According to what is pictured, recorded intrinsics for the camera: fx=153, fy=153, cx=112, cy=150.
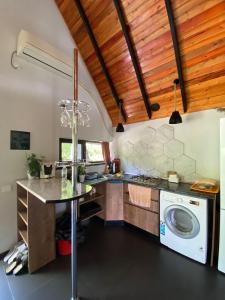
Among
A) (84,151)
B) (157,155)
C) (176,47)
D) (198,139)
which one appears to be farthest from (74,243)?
(176,47)

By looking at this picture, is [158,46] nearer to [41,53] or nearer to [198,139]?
[198,139]

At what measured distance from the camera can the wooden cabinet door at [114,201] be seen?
2791 mm

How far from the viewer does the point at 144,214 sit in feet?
8.08

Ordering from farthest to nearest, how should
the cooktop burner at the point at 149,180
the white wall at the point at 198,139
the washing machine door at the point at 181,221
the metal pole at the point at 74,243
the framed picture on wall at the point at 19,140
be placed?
the cooktop burner at the point at 149,180 → the white wall at the point at 198,139 → the framed picture on wall at the point at 19,140 → the washing machine door at the point at 181,221 → the metal pole at the point at 74,243

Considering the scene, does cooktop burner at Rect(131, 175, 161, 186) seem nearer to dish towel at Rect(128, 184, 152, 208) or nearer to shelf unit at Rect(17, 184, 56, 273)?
dish towel at Rect(128, 184, 152, 208)

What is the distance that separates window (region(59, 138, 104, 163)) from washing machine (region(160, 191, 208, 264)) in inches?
58.7

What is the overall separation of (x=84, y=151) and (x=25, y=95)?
143cm

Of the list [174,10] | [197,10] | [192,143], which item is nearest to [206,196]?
[192,143]

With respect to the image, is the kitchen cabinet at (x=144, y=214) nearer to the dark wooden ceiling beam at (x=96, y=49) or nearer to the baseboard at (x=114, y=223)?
the baseboard at (x=114, y=223)

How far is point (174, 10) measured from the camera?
184cm

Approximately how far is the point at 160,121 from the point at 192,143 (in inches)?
28.6

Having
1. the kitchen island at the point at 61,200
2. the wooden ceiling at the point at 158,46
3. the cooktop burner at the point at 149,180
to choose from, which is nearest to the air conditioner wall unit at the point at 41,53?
the wooden ceiling at the point at 158,46

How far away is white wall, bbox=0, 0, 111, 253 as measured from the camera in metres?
2.01

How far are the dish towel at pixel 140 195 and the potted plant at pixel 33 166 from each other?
1.48 m
